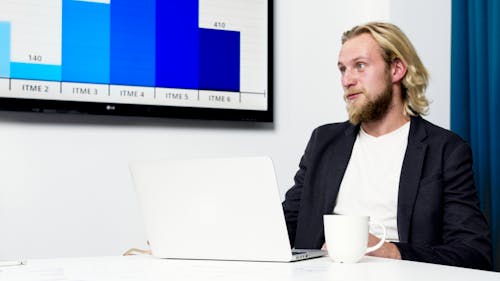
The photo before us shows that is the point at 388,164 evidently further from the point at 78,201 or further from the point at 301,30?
the point at 78,201

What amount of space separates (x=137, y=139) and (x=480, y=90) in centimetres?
120

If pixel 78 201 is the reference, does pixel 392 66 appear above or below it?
above

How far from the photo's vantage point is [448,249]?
1.63 metres

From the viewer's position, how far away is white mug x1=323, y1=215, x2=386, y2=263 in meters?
1.22

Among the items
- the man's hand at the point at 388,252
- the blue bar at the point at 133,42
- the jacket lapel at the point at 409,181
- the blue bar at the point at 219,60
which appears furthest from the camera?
the blue bar at the point at 219,60

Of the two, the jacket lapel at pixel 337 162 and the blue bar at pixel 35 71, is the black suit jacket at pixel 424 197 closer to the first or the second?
the jacket lapel at pixel 337 162

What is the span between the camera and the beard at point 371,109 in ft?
6.77

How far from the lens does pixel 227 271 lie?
1103mm

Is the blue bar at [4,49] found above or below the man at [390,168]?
above

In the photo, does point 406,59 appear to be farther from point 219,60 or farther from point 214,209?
point 214,209

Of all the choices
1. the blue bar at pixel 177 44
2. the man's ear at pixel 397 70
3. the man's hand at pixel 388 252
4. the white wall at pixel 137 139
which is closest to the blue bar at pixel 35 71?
the white wall at pixel 137 139

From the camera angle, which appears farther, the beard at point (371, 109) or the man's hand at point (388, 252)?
the beard at point (371, 109)

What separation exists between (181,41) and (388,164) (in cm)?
84

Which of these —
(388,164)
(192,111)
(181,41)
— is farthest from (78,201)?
(388,164)
